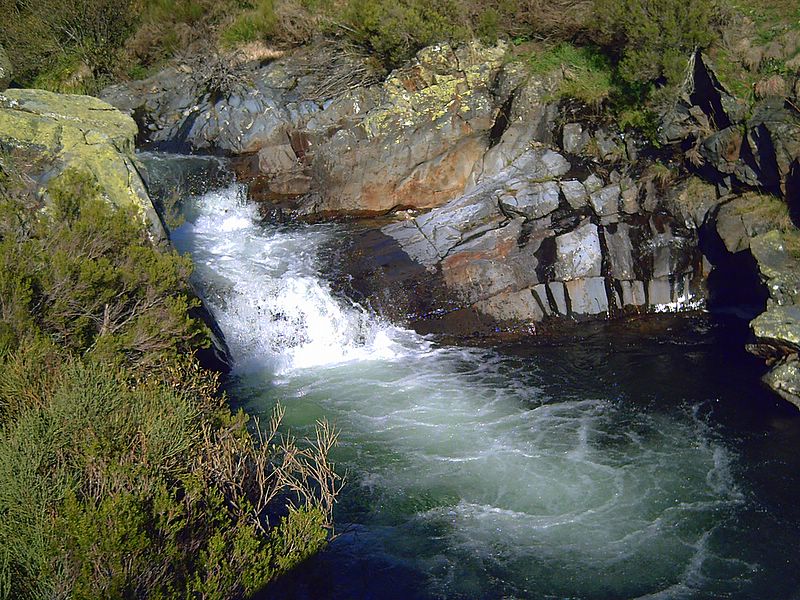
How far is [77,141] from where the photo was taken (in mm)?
9281

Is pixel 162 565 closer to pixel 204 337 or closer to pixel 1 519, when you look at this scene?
pixel 1 519

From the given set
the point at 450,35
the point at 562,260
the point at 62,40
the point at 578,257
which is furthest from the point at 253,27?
the point at 578,257

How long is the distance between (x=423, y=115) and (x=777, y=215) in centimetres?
689

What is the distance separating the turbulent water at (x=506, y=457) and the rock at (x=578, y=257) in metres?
1.24

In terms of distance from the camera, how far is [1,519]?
4195mm

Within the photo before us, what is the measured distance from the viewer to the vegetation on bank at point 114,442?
4.16 m

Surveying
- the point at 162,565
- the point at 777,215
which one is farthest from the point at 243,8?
the point at 162,565

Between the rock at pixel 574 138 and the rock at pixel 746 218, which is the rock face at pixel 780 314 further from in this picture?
the rock at pixel 574 138

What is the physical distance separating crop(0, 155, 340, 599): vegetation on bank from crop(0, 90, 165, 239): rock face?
1013 millimetres

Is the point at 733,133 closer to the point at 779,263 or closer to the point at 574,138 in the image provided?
the point at 779,263

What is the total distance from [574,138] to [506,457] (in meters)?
6.95

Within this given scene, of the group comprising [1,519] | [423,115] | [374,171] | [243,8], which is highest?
[243,8]

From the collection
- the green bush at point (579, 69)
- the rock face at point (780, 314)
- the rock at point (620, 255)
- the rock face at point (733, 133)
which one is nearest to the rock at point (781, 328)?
the rock face at point (780, 314)

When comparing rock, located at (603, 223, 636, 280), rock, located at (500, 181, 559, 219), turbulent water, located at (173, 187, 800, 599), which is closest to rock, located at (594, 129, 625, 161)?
rock, located at (500, 181, 559, 219)
